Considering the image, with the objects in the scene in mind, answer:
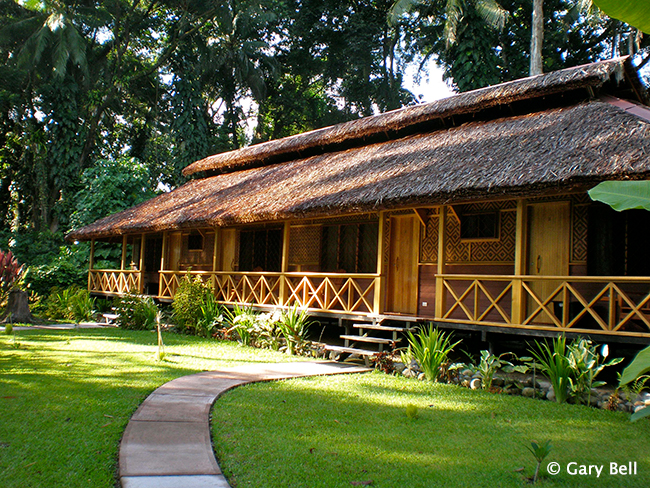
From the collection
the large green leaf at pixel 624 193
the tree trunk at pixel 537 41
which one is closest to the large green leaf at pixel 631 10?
the large green leaf at pixel 624 193

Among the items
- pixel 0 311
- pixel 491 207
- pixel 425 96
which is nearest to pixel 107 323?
pixel 0 311

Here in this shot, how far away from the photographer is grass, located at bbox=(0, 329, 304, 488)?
376 cm

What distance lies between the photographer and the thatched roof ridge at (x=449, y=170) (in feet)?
23.0

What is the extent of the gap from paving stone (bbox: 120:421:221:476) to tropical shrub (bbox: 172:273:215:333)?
24.0 ft

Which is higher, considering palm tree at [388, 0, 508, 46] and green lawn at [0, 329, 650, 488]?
palm tree at [388, 0, 508, 46]

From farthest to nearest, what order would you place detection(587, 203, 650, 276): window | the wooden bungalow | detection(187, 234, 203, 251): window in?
detection(187, 234, 203, 251): window, detection(587, 203, 650, 276): window, the wooden bungalow

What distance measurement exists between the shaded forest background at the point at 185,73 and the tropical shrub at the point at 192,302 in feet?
27.1

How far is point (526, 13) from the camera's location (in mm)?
23828

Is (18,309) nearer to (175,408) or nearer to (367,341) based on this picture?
(367,341)

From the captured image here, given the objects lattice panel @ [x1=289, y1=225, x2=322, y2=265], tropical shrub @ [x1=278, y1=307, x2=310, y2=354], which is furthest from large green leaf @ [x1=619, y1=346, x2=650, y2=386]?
lattice panel @ [x1=289, y1=225, x2=322, y2=265]

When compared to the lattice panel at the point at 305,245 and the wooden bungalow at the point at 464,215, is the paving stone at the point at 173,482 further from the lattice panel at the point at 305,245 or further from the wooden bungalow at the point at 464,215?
the lattice panel at the point at 305,245

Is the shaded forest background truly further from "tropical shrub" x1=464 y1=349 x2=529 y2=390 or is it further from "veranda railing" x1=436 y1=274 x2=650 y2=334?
"tropical shrub" x1=464 y1=349 x2=529 y2=390

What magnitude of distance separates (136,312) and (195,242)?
3.62 metres

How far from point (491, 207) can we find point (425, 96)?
2067 cm
